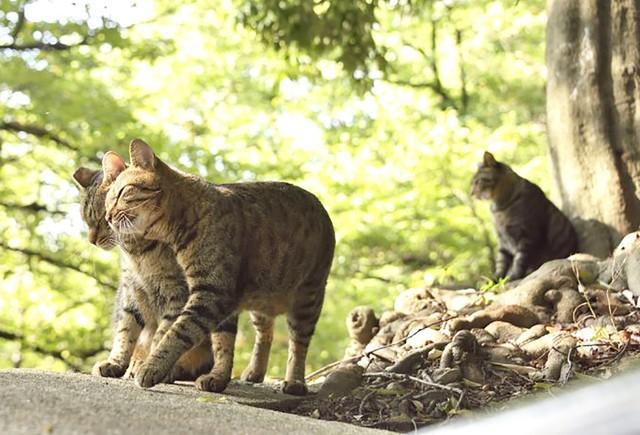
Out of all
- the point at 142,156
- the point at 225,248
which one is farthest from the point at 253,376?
the point at 142,156

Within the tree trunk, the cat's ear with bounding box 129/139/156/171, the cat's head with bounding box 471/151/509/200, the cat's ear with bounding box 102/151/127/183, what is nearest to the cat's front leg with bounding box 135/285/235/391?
the cat's ear with bounding box 129/139/156/171

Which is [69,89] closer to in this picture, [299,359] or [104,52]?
[104,52]

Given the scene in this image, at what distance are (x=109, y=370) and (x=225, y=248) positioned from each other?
3.20ft

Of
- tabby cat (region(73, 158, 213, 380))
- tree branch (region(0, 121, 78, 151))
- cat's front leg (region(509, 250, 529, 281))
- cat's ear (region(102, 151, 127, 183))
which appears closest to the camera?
tabby cat (region(73, 158, 213, 380))

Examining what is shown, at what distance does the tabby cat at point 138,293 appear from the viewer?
4.36 meters

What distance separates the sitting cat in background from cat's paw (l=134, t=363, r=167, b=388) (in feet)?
13.3

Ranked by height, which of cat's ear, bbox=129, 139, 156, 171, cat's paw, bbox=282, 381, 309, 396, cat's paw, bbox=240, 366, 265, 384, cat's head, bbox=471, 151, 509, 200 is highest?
cat's ear, bbox=129, 139, 156, 171

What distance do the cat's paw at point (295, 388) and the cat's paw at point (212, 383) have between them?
47cm

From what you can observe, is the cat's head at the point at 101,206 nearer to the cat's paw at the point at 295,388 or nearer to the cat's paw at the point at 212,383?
the cat's paw at the point at 212,383

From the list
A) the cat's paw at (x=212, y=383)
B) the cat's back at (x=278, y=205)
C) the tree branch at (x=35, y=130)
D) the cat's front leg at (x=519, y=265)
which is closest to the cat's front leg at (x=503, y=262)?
the cat's front leg at (x=519, y=265)

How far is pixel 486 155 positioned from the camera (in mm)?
8148

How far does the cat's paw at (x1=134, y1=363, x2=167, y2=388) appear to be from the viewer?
3.74 m

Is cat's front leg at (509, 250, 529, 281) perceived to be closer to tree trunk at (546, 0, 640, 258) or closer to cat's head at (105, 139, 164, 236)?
tree trunk at (546, 0, 640, 258)

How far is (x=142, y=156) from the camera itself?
4219 mm
